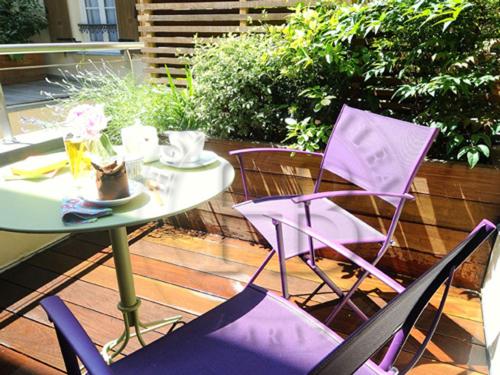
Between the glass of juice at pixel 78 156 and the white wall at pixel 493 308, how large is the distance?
161 centimetres

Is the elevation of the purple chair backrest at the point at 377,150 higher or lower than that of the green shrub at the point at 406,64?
lower

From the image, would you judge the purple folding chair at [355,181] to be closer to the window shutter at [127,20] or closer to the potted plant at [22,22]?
the window shutter at [127,20]

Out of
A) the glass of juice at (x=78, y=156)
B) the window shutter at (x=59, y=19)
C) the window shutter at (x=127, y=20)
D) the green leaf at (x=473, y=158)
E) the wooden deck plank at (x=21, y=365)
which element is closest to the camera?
the glass of juice at (x=78, y=156)

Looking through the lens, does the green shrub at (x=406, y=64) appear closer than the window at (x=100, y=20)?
Yes

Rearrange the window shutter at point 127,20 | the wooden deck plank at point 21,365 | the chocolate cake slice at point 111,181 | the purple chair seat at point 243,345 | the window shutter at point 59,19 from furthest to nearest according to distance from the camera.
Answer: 1. the window shutter at point 59,19
2. the window shutter at point 127,20
3. the wooden deck plank at point 21,365
4. the chocolate cake slice at point 111,181
5. the purple chair seat at point 243,345

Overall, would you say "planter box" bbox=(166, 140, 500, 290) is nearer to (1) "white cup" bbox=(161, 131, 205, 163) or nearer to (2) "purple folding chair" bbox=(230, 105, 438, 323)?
(2) "purple folding chair" bbox=(230, 105, 438, 323)

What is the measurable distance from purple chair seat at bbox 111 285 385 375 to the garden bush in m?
1.10

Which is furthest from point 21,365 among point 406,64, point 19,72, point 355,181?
point 19,72

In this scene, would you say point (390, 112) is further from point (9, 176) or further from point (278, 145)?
point (9, 176)

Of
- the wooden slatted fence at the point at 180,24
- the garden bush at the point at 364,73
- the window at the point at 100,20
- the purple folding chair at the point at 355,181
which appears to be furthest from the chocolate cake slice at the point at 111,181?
the window at the point at 100,20

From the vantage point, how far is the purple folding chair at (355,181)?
1.49 m

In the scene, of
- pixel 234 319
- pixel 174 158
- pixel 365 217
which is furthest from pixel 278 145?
pixel 234 319

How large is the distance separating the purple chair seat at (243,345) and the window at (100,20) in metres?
8.28

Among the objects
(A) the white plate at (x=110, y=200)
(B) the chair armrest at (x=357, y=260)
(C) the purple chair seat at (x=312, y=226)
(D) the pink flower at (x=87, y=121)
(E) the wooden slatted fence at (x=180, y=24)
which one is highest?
(E) the wooden slatted fence at (x=180, y=24)
